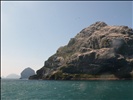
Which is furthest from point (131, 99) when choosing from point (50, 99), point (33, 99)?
point (33, 99)

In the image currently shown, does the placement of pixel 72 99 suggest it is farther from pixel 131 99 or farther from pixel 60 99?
pixel 131 99

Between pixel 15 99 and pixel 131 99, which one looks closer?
pixel 131 99

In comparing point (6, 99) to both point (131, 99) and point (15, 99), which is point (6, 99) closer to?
point (15, 99)

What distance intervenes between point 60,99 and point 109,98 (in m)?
14.6

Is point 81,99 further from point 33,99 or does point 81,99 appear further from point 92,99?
point 33,99

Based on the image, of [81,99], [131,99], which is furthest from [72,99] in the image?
[131,99]

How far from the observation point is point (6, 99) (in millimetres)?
66438

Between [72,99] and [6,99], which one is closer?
[72,99]

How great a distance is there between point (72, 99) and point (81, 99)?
2.67 m

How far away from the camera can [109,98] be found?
209 feet

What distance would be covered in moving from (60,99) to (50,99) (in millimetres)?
3010

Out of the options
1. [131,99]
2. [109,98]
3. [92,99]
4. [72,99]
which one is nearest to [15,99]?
[72,99]

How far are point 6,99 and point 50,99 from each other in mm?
14067

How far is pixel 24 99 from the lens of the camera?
6462cm
